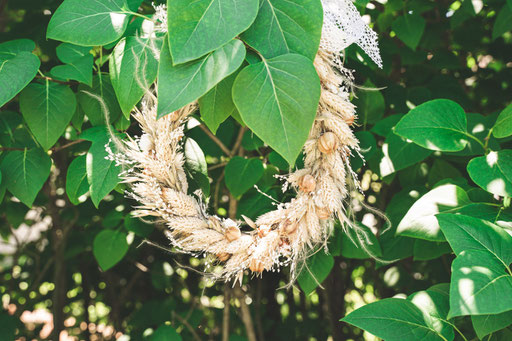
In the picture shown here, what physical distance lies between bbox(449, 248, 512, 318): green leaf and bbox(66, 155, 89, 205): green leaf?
24.2 inches

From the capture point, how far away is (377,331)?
65 centimetres

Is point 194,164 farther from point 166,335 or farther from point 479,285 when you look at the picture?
point 166,335

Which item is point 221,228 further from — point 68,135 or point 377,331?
point 68,135

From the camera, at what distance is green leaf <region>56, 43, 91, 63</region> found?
0.81 metres

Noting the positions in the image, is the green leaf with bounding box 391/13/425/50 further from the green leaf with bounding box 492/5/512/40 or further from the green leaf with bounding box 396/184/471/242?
the green leaf with bounding box 396/184/471/242

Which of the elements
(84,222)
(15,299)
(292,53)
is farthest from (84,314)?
(292,53)

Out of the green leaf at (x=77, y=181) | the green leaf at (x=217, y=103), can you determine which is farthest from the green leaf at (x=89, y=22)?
the green leaf at (x=77, y=181)

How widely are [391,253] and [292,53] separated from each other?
22.0 inches

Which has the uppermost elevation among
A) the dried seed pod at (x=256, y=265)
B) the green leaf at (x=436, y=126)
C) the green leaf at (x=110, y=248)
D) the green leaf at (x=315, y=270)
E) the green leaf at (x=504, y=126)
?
the green leaf at (x=504, y=126)

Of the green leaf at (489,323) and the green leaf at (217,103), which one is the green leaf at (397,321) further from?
the green leaf at (217,103)

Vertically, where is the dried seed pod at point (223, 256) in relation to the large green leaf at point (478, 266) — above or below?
below

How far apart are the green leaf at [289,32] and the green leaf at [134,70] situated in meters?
0.13

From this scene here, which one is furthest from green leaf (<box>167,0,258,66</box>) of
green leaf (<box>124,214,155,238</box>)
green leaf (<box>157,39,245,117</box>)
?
green leaf (<box>124,214,155,238</box>)

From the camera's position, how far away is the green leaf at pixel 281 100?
0.51 meters
